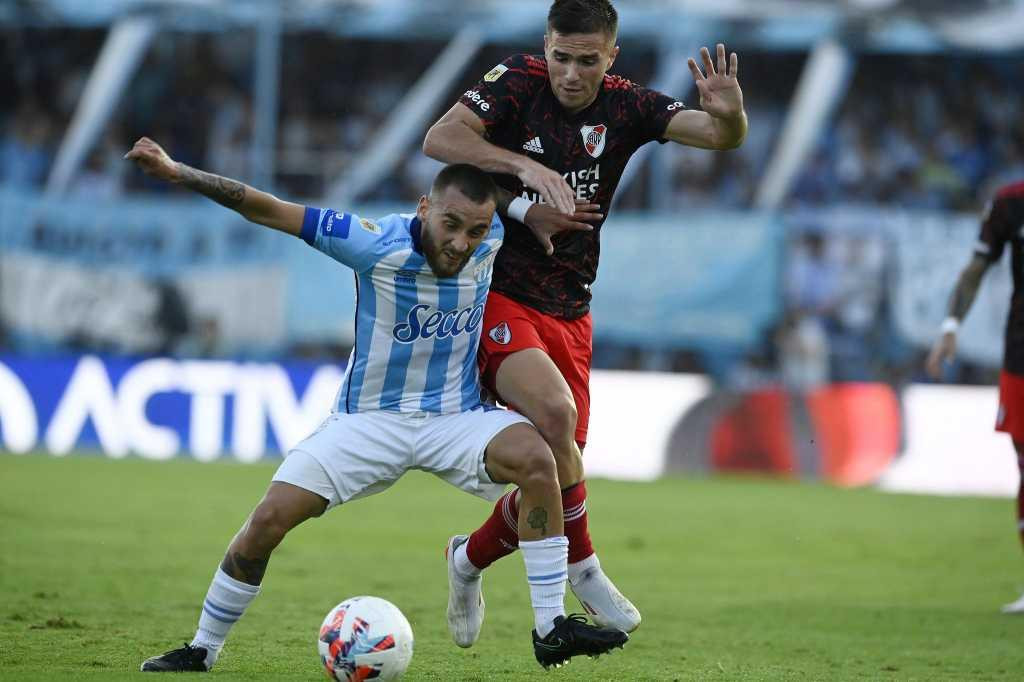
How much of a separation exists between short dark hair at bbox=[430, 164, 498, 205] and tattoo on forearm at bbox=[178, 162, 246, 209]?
78 cm

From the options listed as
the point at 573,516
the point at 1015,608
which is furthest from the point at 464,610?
the point at 1015,608

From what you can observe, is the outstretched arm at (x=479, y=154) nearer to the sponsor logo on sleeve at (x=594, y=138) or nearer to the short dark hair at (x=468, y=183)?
the short dark hair at (x=468, y=183)

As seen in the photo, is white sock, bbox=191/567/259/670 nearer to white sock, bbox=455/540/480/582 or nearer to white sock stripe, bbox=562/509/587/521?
white sock, bbox=455/540/480/582

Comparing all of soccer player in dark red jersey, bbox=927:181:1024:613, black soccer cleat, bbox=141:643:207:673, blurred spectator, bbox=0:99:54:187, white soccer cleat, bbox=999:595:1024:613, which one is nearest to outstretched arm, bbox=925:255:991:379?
soccer player in dark red jersey, bbox=927:181:1024:613

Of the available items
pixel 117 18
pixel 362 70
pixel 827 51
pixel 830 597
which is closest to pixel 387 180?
pixel 362 70

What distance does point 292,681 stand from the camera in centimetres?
593

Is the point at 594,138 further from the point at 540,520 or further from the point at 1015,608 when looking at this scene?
the point at 1015,608

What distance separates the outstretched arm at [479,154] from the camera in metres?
6.06

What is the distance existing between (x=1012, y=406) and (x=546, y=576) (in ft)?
13.5

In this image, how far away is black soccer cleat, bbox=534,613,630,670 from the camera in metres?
5.77

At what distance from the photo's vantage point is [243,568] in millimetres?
6016

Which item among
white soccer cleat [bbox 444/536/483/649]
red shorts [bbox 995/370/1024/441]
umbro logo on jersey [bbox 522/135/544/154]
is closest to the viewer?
umbro logo on jersey [bbox 522/135/544/154]

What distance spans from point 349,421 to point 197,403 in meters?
12.5

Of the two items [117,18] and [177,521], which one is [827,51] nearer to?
[117,18]
